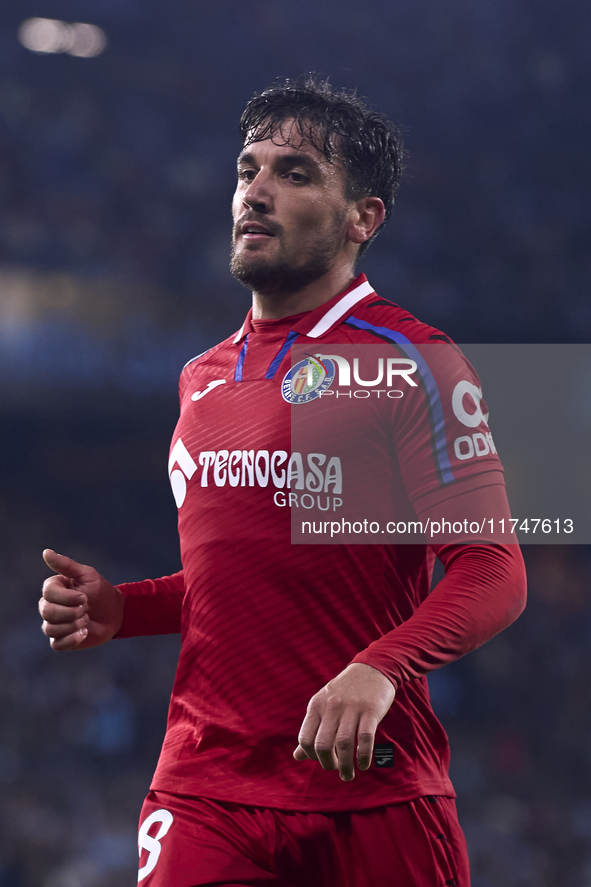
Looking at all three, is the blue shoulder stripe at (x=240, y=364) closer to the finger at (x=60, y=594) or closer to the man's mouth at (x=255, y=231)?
the man's mouth at (x=255, y=231)

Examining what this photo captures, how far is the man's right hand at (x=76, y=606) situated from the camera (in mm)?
2064

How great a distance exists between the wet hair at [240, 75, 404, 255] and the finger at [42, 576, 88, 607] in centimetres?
112

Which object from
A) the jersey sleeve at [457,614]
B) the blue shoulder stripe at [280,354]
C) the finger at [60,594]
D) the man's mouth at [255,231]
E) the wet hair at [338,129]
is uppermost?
the wet hair at [338,129]

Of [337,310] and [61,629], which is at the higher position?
[337,310]

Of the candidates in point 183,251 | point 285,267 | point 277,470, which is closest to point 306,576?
point 277,470

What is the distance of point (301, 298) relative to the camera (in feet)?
7.41

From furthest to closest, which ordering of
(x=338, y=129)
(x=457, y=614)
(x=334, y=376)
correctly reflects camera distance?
(x=338, y=129) < (x=334, y=376) < (x=457, y=614)

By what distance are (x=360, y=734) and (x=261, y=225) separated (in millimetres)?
1258

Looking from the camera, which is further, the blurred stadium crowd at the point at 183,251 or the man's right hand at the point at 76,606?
the blurred stadium crowd at the point at 183,251

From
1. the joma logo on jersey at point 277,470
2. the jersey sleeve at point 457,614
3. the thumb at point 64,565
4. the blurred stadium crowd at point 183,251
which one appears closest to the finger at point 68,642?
the thumb at point 64,565

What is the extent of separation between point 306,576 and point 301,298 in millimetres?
719

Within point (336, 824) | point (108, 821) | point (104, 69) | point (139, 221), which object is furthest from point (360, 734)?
point (104, 69)

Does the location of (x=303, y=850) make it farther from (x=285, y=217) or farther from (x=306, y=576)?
(x=285, y=217)

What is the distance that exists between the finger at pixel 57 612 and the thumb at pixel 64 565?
7cm
